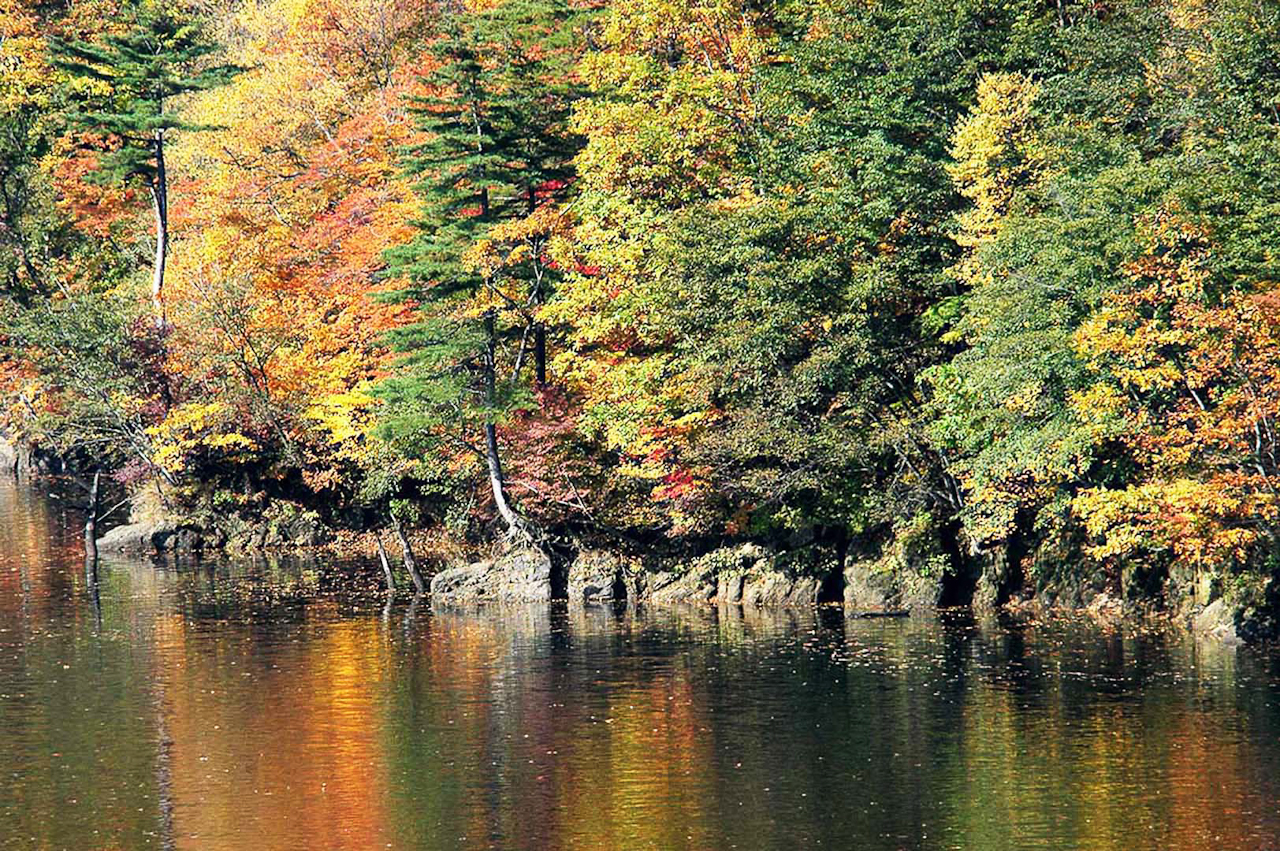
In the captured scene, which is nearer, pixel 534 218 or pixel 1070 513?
pixel 1070 513

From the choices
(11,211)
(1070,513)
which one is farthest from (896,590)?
(11,211)

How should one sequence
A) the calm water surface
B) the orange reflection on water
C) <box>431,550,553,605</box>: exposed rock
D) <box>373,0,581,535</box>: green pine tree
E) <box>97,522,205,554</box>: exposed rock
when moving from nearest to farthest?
the calm water surface < the orange reflection on water < <box>431,550,553,605</box>: exposed rock < <box>373,0,581,535</box>: green pine tree < <box>97,522,205,554</box>: exposed rock

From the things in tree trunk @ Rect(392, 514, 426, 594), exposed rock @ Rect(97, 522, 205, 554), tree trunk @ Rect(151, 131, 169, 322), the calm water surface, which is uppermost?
tree trunk @ Rect(151, 131, 169, 322)

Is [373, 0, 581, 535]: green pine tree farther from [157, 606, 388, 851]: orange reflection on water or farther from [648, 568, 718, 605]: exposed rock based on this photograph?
[157, 606, 388, 851]: orange reflection on water

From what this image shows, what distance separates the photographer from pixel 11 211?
6831 cm

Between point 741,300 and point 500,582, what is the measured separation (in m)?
11.6

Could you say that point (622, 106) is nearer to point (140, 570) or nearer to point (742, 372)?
point (742, 372)

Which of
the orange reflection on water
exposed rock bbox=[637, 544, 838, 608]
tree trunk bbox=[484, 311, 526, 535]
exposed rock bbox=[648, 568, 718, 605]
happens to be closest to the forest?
tree trunk bbox=[484, 311, 526, 535]

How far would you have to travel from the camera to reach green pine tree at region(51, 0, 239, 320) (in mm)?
66375

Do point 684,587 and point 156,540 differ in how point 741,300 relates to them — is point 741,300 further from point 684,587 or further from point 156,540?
point 156,540

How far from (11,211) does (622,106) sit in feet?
106

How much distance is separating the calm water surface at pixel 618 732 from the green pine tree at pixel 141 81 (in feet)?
84.6

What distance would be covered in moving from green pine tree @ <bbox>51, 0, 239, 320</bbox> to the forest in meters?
0.27

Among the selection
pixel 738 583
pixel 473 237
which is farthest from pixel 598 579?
pixel 473 237
